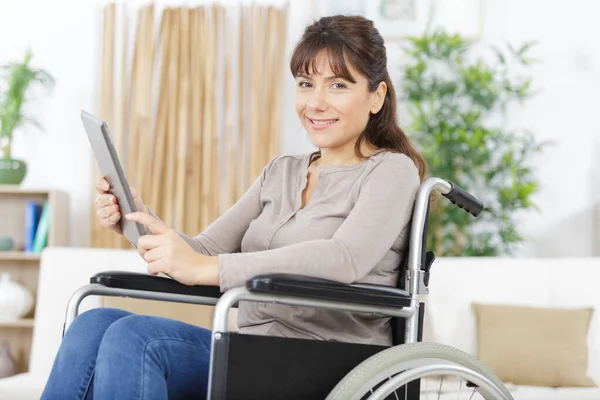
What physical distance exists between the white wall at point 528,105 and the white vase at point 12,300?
0.50 metres

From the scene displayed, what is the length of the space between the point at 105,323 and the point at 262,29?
2.91 m

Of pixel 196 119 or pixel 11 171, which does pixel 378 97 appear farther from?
pixel 11 171

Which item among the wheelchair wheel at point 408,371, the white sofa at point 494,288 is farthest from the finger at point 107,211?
the white sofa at point 494,288

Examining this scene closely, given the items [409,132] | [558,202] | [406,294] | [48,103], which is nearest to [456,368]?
[406,294]

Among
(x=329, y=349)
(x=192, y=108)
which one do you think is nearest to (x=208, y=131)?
(x=192, y=108)

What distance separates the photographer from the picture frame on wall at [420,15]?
13.8ft

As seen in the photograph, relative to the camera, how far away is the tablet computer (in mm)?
1352

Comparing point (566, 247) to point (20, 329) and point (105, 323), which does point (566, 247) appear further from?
point (105, 323)

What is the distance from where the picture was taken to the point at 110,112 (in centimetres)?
421

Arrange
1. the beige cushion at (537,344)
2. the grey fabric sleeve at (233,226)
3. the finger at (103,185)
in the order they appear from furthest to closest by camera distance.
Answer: the beige cushion at (537,344) < the grey fabric sleeve at (233,226) < the finger at (103,185)

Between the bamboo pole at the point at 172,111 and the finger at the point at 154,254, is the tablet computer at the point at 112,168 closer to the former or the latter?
the finger at the point at 154,254

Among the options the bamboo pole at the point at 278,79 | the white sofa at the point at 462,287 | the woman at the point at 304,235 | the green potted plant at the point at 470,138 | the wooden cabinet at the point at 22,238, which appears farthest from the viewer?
the bamboo pole at the point at 278,79

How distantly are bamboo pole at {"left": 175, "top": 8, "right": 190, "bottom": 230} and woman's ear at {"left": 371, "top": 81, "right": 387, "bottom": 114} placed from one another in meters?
2.51

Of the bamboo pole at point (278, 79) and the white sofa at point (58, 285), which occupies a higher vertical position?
the bamboo pole at point (278, 79)
